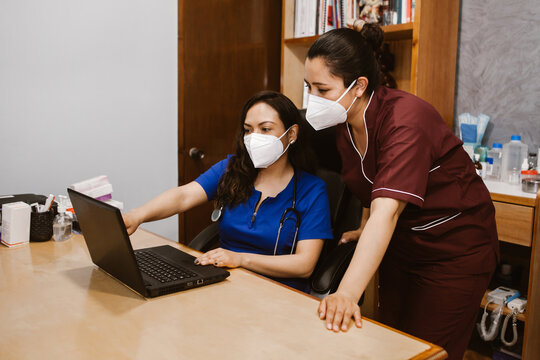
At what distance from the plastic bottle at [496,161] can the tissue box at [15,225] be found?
1.90 metres

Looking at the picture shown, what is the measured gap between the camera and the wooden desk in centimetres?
83

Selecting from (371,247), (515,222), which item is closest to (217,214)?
(371,247)

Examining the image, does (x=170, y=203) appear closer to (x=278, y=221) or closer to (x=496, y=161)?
(x=278, y=221)

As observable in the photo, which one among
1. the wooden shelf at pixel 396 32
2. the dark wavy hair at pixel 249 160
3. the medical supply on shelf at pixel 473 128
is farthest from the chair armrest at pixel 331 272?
the wooden shelf at pixel 396 32

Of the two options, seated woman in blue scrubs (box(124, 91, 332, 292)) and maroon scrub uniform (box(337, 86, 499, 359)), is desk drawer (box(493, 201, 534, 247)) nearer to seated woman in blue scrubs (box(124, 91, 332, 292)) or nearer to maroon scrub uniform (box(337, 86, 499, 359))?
maroon scrub uniform (box(337, 86, 499, 359))

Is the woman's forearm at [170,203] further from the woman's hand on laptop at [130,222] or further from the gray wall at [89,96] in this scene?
the gray wall at [89,96]

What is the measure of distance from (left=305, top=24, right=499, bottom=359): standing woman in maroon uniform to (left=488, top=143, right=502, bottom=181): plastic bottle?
2.53ft

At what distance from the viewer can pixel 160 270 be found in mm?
1187

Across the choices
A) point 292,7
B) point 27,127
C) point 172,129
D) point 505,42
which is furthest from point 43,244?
point 505,42

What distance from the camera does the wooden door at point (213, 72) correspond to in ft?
8.16

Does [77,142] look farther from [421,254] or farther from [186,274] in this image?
[421,254]

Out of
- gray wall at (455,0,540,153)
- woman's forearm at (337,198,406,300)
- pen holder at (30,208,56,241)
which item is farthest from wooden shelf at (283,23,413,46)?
pen holder at (30,208,56,241)

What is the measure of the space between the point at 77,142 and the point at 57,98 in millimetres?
210

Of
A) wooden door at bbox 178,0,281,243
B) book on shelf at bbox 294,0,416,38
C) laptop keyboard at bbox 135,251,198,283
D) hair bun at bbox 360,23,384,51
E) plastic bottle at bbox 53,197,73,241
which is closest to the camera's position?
laptop keyboard at bbox 135,251,198,283
